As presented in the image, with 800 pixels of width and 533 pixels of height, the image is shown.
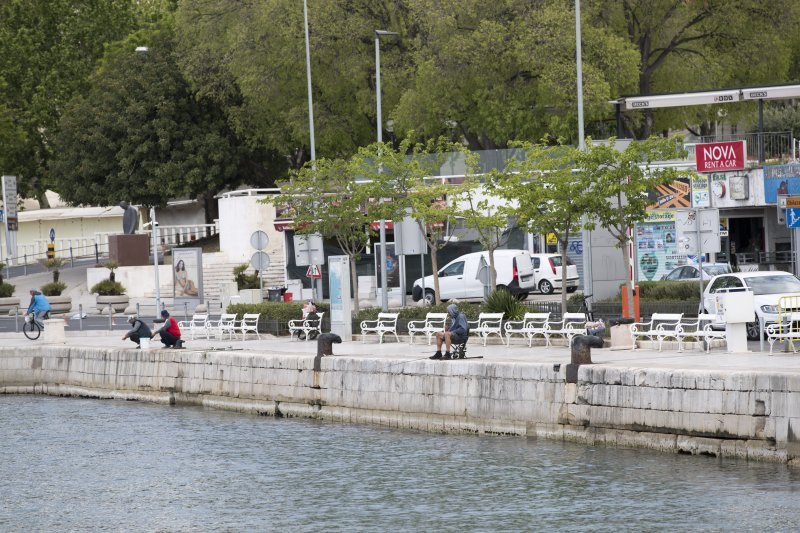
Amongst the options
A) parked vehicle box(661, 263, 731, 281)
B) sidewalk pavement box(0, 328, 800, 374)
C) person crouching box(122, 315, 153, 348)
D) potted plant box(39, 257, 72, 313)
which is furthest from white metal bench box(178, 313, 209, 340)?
parked vehicle box(661, 263, 731, 281)

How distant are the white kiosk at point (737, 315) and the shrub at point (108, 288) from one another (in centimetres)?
3363

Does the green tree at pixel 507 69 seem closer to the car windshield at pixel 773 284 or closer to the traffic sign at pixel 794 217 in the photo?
the traffic sign at pixel 794 217

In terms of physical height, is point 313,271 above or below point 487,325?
above

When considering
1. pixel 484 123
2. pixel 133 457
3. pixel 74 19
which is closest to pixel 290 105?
pixel 484 123

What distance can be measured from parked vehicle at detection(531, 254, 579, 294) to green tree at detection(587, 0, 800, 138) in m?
7.11

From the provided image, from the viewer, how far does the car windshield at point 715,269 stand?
129 feet

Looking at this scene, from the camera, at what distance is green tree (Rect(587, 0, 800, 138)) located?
52.9m

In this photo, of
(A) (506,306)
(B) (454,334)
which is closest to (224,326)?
(A) (506,306)

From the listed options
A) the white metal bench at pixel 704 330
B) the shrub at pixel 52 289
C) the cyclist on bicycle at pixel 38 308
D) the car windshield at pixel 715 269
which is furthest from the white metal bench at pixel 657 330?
the shrub at pixel 52 289

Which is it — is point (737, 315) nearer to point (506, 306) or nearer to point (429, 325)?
point (506, 306)

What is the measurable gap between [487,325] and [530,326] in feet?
7.85

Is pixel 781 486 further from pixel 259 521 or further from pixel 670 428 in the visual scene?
pixel 259 521

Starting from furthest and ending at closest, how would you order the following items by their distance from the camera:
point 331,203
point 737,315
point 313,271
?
point 313,271 < point 331,203 < point 737,315

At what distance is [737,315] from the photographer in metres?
25.6
